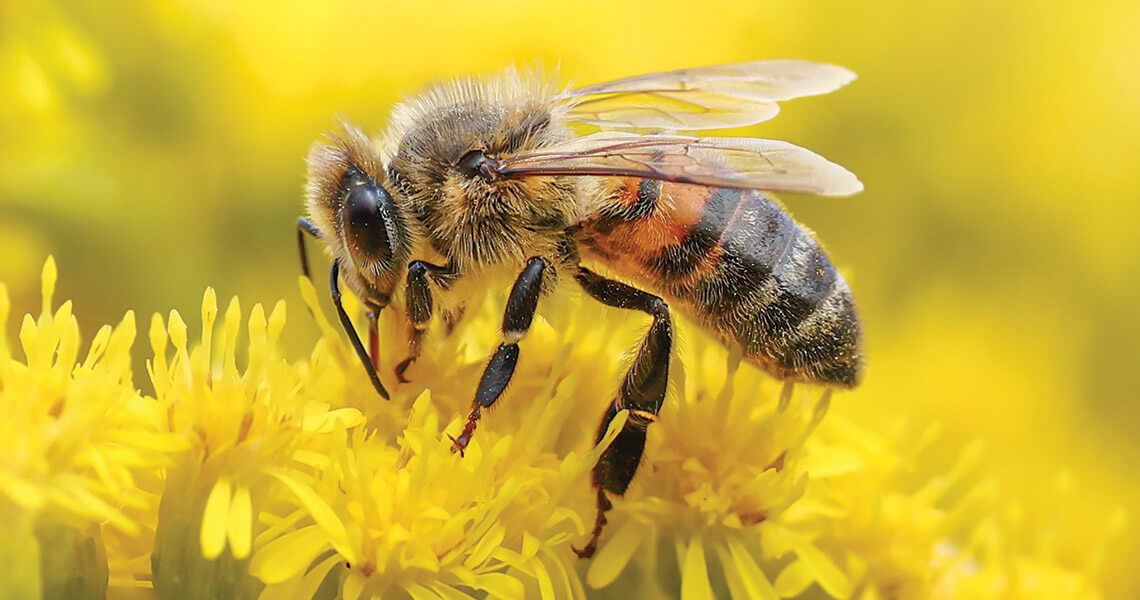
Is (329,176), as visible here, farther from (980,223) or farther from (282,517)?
(980,223)

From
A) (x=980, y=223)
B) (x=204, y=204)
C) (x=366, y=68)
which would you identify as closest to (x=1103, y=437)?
(x=980, y=223)

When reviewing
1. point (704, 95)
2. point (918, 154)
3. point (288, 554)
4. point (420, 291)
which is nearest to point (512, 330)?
point (420, 291)

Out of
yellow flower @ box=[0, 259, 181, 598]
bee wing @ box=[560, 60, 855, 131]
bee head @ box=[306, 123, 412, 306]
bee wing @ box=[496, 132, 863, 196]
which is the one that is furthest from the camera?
bee wing @ box=[560, 60, 855, 131]

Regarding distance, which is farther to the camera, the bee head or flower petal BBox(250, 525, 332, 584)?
the bee head

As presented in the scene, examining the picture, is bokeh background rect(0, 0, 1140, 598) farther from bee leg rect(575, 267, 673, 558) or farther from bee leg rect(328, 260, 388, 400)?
bee leg rect(575, 267, 673, 558)

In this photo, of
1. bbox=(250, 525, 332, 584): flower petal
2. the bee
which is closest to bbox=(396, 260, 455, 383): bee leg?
the bee

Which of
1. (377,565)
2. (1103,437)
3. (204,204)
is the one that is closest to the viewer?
(377,565)

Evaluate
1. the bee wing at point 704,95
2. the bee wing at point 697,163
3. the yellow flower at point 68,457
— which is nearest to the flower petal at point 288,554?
the yellow flower at point 68,457
